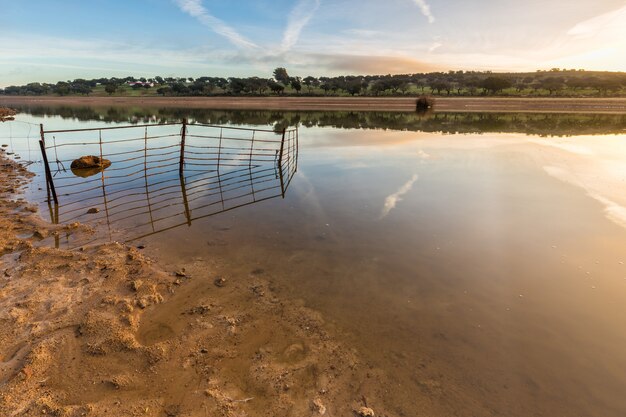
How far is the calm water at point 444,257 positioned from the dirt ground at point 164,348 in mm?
455

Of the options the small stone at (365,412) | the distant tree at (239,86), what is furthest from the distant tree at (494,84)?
the small stone at (365,412)

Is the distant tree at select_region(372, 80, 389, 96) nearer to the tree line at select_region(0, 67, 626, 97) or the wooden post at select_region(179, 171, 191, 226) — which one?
the tree line at select_region(0, 67, 626, 97)

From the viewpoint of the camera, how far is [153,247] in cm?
777

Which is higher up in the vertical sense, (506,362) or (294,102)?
(294,102)

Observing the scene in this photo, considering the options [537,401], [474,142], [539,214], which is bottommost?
[537,401]

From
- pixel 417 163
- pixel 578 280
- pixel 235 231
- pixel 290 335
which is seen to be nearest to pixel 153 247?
pixel 235 231

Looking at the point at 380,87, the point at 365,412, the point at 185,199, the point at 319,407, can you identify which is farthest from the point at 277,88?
the point at 365,412

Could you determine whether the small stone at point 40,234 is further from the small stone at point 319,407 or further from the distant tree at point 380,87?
the distant tree at point 380,87

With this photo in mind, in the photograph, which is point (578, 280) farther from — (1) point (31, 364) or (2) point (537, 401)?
(1) point (31, 364)

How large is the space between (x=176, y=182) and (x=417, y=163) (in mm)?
11032

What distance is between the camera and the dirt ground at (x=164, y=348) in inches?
146

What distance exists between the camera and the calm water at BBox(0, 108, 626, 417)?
13.9ft

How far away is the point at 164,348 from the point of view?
451 centimetres

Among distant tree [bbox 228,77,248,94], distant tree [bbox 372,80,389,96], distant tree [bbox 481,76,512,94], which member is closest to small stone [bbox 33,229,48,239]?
distant tree [bbox 372,80,389,96]
